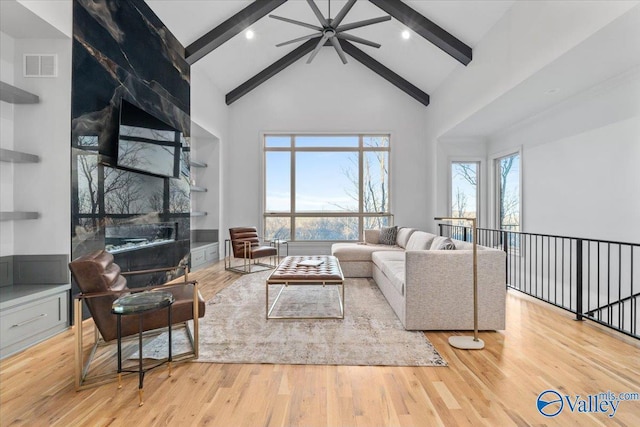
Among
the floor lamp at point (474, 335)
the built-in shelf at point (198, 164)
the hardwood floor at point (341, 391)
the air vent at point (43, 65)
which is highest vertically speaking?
the air vent at point (43, 65)

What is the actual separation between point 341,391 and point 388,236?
4.21m

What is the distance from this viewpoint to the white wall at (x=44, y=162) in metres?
3.04

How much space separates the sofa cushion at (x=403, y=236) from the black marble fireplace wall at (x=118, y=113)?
3764 millimetres

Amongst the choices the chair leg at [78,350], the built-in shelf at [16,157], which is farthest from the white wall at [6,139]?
the chair leg at [78,350]

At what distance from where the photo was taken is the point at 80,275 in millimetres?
2121

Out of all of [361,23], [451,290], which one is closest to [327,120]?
[361,23]

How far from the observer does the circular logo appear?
1803 millimetres

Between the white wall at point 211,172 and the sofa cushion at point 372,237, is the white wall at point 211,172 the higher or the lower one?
the higher one

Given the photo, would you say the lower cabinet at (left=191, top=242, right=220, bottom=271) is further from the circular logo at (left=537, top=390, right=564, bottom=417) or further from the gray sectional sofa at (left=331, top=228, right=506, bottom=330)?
the circular logo at (left=537, top=390, right=564, bottom=417)

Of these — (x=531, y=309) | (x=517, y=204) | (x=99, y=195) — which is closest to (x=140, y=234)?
(x=99, y=195)

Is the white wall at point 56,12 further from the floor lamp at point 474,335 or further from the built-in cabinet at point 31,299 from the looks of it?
the floor lamp at point 474,335

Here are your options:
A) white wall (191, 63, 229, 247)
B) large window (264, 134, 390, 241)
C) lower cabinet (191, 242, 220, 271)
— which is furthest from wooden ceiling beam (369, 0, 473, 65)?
lower cabinet (191, 242, 220, 271)

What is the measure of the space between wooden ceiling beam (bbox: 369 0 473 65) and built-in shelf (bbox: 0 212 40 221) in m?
5.39

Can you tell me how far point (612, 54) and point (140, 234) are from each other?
18.8 feet
